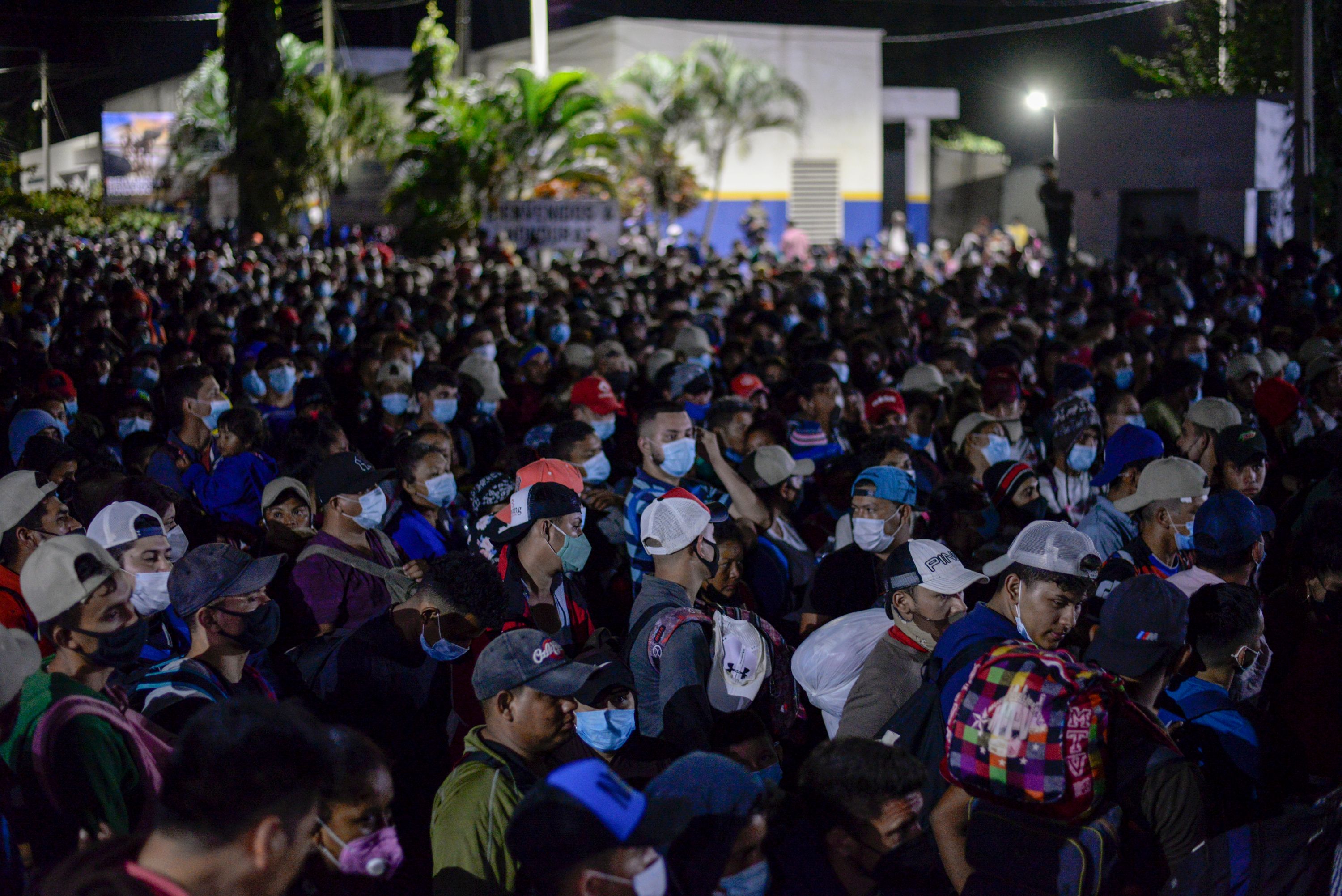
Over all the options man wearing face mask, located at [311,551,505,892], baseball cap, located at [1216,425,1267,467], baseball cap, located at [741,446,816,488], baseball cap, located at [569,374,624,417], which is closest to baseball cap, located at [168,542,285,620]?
man wearing face mask, located at [311,551,505,892]

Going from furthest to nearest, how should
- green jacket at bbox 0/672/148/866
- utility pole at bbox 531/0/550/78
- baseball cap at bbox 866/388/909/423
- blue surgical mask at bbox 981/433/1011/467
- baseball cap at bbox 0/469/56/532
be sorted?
utility pole at bbox 531/0/550/78
baseball cap at bbox 866/388/909/423
blue surgical mask at bbox 981/433/1011/467
baseball cap at bbox 0/469/56/532
green jacket at bbox 0/672/148/866

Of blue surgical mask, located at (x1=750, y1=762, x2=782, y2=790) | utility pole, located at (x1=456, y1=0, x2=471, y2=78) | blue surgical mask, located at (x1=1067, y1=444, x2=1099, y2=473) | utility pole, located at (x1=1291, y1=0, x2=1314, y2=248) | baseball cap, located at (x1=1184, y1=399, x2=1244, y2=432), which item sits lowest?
blue surgical mask, located at (x1=750, y1=762, x2=782, y2=790)

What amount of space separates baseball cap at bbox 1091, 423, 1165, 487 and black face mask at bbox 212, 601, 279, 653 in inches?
158

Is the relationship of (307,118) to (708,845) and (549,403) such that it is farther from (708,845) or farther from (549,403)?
(708,845)

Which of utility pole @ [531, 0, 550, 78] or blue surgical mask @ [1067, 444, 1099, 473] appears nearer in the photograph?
blue surgical mask @ [1067, 444, 1099, 473]

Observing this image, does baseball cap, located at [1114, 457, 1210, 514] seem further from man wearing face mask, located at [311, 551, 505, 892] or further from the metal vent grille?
the metal vent grille

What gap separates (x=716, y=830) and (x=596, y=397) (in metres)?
5.26

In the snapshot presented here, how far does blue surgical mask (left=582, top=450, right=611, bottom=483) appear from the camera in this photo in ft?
22.3

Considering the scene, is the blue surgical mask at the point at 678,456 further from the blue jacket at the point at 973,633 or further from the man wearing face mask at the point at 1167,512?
the blue jacket at the point at 973,633

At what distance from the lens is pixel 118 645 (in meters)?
3.81

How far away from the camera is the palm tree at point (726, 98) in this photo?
37594 millimetres

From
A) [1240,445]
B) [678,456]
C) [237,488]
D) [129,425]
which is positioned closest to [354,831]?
[678,456]

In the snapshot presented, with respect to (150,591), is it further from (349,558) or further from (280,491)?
(280,491)

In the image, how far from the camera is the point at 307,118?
2784 centimetres
